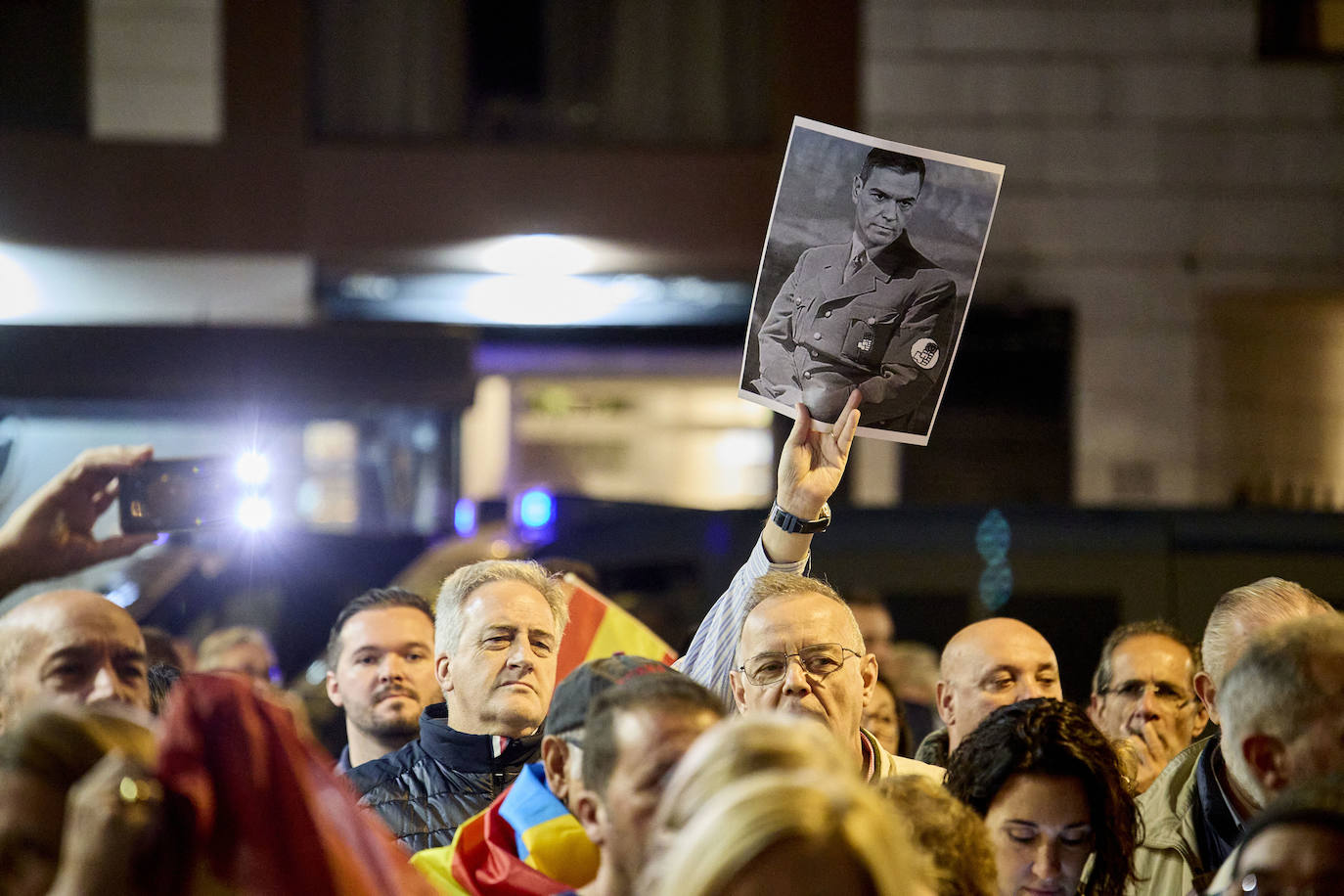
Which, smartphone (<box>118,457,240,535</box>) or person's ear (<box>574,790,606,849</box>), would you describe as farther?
smartphone (<box>118,457,240,535</box>)

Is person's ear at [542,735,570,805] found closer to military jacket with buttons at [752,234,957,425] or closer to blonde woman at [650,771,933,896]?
blonde woman at [650,771,933,896]

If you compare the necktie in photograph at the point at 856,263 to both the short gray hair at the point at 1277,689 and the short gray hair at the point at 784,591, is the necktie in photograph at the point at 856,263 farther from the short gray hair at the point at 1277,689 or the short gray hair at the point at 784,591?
the short gray hair at the point at 1277,689

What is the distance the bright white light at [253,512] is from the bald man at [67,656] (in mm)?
1336

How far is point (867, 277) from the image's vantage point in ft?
11.3

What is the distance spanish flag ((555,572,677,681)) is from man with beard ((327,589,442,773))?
0.51m

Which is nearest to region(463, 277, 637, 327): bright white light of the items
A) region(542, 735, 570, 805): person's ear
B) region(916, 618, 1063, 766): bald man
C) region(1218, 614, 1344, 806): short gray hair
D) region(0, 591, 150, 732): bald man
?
region(916, 618, 1063, 766): bald man

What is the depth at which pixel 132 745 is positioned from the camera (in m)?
2.20

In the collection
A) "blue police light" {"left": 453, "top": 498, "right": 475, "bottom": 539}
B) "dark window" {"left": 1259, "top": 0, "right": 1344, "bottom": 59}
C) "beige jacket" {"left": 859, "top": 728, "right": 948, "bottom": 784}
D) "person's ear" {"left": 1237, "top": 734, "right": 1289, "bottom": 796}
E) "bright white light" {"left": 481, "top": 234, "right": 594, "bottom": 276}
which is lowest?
"blue police light" {"left": 453, "top": 498, "right": 475, "bottom": 539}

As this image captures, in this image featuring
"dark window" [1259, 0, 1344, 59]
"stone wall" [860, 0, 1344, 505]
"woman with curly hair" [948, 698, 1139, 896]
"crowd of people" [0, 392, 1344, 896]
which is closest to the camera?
"crowd of people" [0, 392, 1344, 896]

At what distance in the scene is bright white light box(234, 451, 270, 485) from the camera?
4.69 m

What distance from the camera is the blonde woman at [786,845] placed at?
6.08 ft

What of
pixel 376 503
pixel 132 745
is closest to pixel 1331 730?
pixel 132 745

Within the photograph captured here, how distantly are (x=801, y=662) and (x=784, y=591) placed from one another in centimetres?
18

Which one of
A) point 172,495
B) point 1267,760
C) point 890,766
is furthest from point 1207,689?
point 172,495
